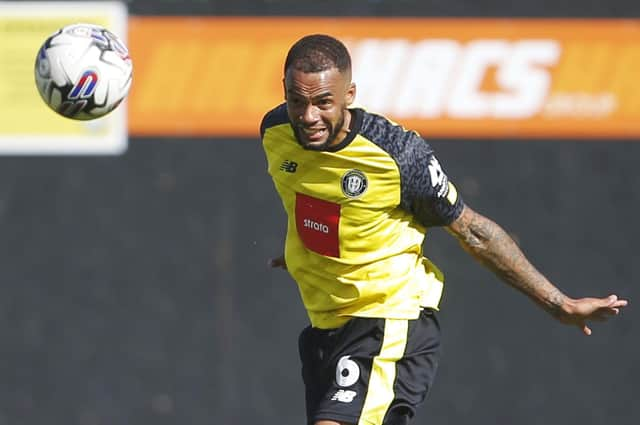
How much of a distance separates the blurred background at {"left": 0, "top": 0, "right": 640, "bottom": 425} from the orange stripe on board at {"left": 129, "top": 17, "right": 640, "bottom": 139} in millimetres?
16

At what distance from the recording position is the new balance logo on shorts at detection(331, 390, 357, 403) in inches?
229

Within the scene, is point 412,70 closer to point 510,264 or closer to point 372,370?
point 510,264

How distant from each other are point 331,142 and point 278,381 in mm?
4001

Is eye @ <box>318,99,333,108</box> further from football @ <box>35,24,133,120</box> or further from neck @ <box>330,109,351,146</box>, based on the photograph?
football @ <box>35,24,133,120</box>

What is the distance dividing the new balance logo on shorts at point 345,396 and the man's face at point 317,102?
3.65 feet

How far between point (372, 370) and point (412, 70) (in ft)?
12.6

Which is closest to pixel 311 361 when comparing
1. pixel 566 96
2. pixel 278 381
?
pixel 278 381

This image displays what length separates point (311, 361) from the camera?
6125 mm

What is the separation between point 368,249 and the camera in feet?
19.3

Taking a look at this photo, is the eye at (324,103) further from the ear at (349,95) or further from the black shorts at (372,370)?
the black shorts at (372,370)

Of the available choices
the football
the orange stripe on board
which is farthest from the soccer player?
the orange stripe on board

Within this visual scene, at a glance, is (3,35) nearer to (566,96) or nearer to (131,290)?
(131,290)

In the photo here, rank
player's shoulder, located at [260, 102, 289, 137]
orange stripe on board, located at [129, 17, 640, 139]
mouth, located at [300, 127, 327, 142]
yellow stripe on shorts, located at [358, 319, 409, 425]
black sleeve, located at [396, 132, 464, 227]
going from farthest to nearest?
orange stripe on board, located at [129, 17, 640, 139]
player's shoulder, located at [260, 102, 289, 137]
yellow stripe on shorts, located at [358, 319, 409, 425]
black sleeve, located at [396, 132, 464, 227]
mouth, located at [300, 127, 327, 142]

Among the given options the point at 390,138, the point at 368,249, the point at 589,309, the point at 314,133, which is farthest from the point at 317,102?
the point at 589,309
